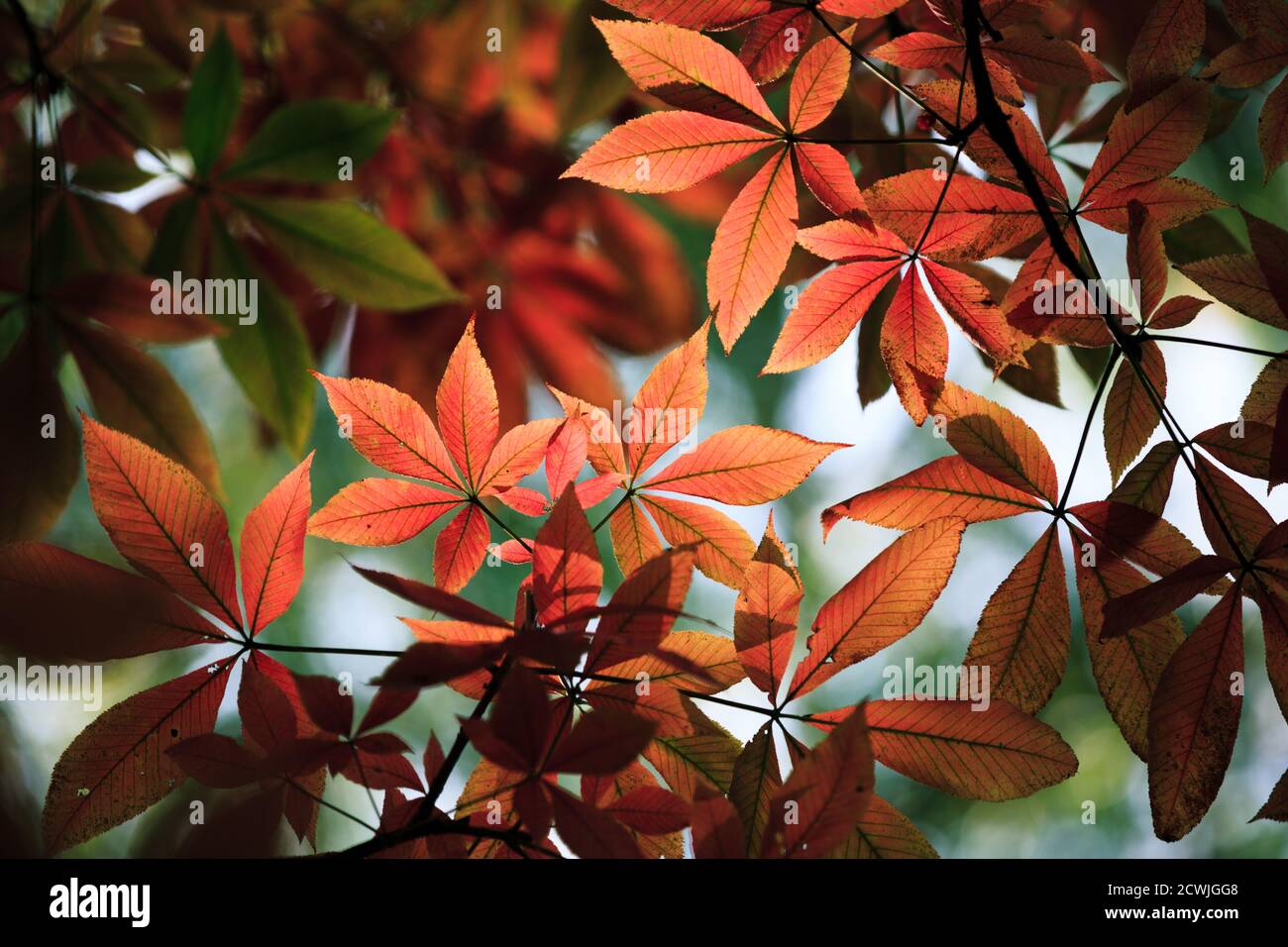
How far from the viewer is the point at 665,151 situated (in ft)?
1.77

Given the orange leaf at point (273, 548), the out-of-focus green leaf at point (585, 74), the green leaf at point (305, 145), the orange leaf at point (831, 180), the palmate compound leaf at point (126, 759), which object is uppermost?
the out-of-focus green leaf at point (585, 74)

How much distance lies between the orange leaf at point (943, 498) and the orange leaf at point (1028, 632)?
0.11ft

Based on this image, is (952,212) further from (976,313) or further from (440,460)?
(440,460)

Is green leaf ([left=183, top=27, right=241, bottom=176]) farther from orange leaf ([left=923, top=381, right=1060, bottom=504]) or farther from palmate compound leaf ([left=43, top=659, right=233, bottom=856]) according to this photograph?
orange leaf ([left=923, top=381, right=1060, bottom=504])

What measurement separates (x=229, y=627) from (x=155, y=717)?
57 mm

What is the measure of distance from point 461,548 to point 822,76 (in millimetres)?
345

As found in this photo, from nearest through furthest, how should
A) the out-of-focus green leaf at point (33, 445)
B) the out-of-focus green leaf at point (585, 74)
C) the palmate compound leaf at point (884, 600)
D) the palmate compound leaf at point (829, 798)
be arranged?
the palmate compound leaf at point (829, 798)
the palmate compound leaf at point (884, 600)
the out-of-focus green leaf at point (33, 445)
the out-of-focus green leaf at point (585, 74)

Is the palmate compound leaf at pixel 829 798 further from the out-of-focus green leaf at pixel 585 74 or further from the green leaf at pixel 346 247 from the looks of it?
the out-of-focus green leaf at pixel 585 74

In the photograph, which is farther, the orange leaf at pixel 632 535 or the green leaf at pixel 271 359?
the green leaf at pixel 271 359

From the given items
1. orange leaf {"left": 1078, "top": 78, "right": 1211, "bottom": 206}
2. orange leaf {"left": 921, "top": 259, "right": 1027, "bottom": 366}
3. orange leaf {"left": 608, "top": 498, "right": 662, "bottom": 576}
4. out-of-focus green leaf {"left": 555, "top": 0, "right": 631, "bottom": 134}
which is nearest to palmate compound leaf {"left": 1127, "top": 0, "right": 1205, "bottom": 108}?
orange leaf {"left": 1078, "top": 78, "right": 1211, "bottom": 206}

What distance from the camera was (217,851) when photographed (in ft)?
1.48

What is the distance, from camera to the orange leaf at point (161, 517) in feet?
1.61

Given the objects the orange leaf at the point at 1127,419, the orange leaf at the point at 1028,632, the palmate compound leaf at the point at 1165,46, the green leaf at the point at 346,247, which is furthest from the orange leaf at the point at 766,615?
the green leaf at the point at 346,247
